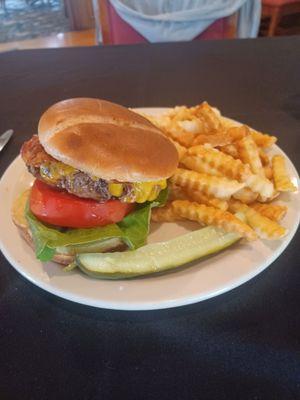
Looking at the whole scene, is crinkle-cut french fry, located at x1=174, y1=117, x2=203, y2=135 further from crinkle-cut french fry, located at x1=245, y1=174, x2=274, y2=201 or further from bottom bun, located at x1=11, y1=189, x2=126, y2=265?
bottom bun, located at x1=11, y1=189, x2=126, y2=265

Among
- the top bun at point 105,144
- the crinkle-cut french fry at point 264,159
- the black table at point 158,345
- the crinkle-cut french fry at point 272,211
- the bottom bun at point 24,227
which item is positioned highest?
the top bun at point 105,144

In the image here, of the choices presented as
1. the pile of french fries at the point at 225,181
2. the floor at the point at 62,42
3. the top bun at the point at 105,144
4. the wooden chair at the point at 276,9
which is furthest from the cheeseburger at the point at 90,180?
the floor at the point at 62,42

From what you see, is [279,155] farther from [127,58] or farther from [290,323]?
[127,58]

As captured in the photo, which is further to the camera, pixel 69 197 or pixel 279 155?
pixel 279 155

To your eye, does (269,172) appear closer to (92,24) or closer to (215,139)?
(215,139)

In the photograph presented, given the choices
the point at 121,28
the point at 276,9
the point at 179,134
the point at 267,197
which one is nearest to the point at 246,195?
the point at 267,197

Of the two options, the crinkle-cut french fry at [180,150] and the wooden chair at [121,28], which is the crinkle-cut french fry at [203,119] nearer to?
the crinkle-cut french fry at [180,150]

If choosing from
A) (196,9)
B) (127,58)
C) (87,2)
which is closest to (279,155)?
→ (127,58)
